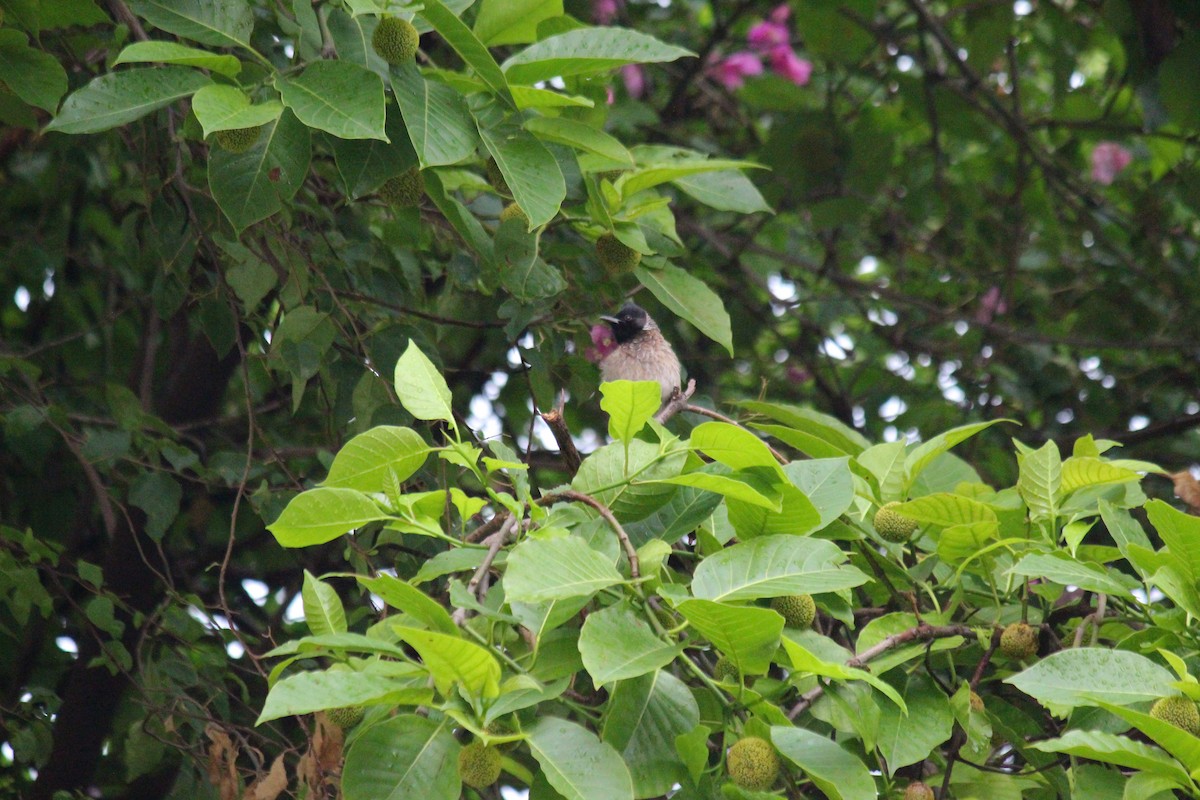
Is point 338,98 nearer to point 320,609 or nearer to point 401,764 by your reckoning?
point 320,609

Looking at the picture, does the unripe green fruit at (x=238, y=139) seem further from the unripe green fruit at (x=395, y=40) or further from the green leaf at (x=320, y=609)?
the green leaf at (x=320, y=609)

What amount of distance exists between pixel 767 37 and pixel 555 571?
432 centimetres

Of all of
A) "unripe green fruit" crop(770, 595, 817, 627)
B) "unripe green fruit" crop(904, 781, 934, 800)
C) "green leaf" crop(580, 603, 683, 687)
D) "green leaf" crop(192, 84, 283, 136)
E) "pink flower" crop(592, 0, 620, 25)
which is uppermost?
"pink flower" crop(592, 0, 620, 25)

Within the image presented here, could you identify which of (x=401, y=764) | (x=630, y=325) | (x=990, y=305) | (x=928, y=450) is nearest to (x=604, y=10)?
(x=630, y=325)

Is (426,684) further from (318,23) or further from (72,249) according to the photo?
(72,249)

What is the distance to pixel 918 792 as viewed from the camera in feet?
6.02

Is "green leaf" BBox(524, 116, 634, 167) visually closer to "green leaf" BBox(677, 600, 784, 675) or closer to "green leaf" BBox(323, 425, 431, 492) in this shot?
"green leaf" BBox(323, 425, 431, 492)

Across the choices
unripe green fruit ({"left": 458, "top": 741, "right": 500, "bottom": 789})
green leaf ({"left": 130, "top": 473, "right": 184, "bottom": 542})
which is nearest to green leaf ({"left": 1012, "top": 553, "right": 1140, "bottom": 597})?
unripe green fruit ({"left": 458, "top": 741, "right": 500, "bottom": 789})

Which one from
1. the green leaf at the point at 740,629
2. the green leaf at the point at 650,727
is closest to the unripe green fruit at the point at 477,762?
the green leaf at the point at 650,727

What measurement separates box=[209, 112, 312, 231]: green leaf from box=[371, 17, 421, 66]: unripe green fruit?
0.21 meters

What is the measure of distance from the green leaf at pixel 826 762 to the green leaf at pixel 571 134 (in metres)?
1.29

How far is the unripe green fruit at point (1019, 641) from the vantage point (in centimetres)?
194

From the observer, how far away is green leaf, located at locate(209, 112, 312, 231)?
2234 mm

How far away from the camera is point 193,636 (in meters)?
3.15
